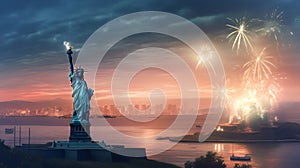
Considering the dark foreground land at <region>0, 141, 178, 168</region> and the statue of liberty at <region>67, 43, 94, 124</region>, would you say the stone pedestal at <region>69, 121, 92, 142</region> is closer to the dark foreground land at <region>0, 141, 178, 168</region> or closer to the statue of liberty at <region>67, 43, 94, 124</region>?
the statue of liberty at <region>67, 43, 94, 124</region>

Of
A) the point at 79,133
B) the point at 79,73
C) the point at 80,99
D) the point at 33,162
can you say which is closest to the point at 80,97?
the point at 80,99

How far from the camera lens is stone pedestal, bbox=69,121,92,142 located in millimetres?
72000

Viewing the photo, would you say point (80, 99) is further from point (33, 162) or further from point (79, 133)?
point (33, 162)

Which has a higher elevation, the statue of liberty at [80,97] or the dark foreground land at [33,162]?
the statue of liberty at [80,97]

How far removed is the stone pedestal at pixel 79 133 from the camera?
72000 millimetres

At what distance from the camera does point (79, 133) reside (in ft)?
237

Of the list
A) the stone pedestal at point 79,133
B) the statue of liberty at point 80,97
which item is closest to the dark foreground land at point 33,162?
the stone pedestal at point 79,133

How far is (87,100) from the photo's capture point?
74312mm

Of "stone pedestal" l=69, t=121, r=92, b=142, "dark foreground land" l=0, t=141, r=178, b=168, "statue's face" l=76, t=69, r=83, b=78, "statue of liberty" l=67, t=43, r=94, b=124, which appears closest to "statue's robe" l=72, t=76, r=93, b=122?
"statue of liberty" l=67, t=43, r=94, b=124

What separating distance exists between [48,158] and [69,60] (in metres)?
17.9

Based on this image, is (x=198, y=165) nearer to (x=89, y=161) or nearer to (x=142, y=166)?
(x=142, y=166)

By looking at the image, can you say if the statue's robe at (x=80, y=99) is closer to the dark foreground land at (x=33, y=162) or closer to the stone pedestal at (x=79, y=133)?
the stone pedestal at (x=79, y=133)

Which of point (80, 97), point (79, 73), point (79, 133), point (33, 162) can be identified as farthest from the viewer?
point (80, 97)

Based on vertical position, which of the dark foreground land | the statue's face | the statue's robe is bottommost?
the dark foreground land
